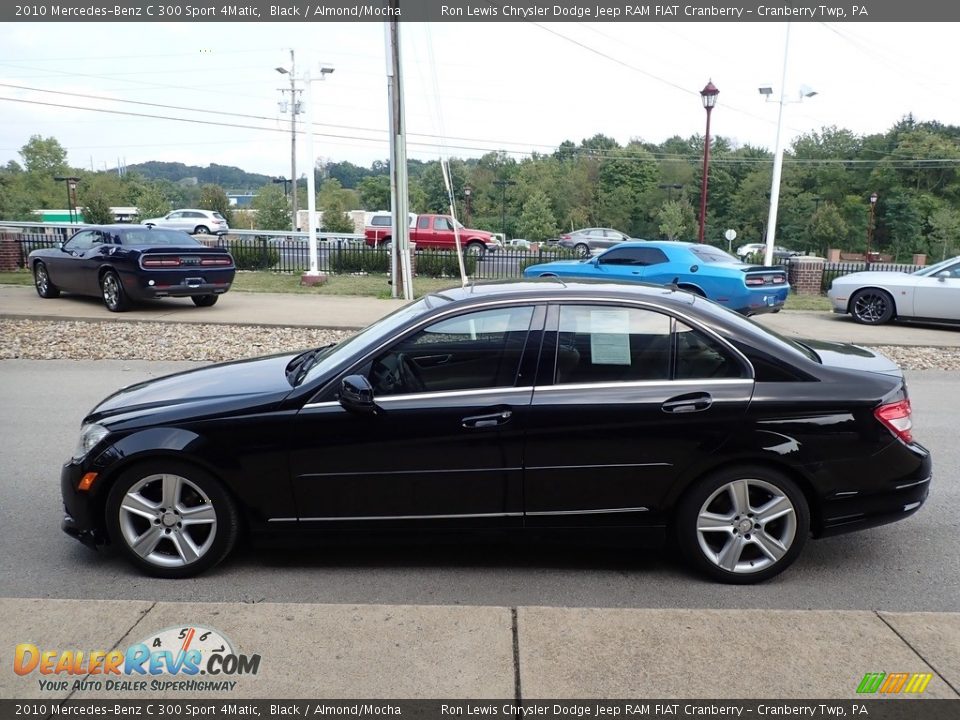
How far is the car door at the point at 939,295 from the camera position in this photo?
13.6m

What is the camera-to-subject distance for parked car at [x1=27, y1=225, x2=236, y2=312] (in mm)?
13430

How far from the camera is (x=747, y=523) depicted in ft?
12.7

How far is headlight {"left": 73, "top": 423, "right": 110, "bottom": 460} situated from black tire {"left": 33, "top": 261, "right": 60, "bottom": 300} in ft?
42.8

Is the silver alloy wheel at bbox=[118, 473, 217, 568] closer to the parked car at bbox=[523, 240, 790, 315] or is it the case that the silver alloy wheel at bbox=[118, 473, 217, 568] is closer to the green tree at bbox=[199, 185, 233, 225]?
the parked car at bbox=[523, 240, 790, 315]

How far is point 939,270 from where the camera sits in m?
14.0

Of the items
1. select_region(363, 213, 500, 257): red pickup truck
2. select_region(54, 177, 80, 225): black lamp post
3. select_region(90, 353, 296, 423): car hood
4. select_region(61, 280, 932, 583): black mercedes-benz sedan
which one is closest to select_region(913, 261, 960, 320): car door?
select_region(61, 280, 932, 583): black mercedes-benz sedan

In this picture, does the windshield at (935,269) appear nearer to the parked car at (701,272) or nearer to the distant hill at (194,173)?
the parked car at (701,272)

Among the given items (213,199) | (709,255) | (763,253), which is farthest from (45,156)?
(709,255)

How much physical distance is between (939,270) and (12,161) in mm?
94327

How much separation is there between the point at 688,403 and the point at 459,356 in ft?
3.90

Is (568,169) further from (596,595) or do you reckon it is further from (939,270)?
(596,595)

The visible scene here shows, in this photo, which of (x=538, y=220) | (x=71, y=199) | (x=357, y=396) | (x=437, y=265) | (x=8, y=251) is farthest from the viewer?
(x=71, y=199)

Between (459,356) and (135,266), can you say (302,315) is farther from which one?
(459,356)

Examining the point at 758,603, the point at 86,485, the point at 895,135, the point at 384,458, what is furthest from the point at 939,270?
the point at 895,135
